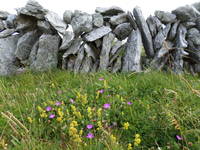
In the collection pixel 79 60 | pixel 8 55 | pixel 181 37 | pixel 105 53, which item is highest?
pixel 181 37

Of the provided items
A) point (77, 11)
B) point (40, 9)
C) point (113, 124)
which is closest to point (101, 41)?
point (77, 11)

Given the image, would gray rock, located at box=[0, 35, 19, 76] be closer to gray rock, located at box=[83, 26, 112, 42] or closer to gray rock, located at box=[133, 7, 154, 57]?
gray rock, located at box=[83, 26, 112, 42]

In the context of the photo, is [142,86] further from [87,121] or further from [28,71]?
[28,71]

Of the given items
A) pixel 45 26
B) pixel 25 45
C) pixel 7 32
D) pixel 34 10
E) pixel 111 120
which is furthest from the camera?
pixel 7 32

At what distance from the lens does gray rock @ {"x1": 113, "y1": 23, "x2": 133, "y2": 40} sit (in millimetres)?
5582

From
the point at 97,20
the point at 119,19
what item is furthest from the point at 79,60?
the point at 119,19

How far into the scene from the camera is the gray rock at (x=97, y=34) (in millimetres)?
5339

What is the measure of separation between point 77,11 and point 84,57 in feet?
4.23

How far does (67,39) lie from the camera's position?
538cm

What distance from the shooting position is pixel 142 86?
396 cm

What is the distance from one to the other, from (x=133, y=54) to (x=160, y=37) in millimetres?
923

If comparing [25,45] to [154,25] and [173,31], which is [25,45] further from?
[173,31]

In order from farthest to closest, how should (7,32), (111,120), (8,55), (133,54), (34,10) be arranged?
(7,32) → (8,55) → (34,10) → (133,54) → (111,120)

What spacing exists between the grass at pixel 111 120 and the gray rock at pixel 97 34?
66.7 inches
